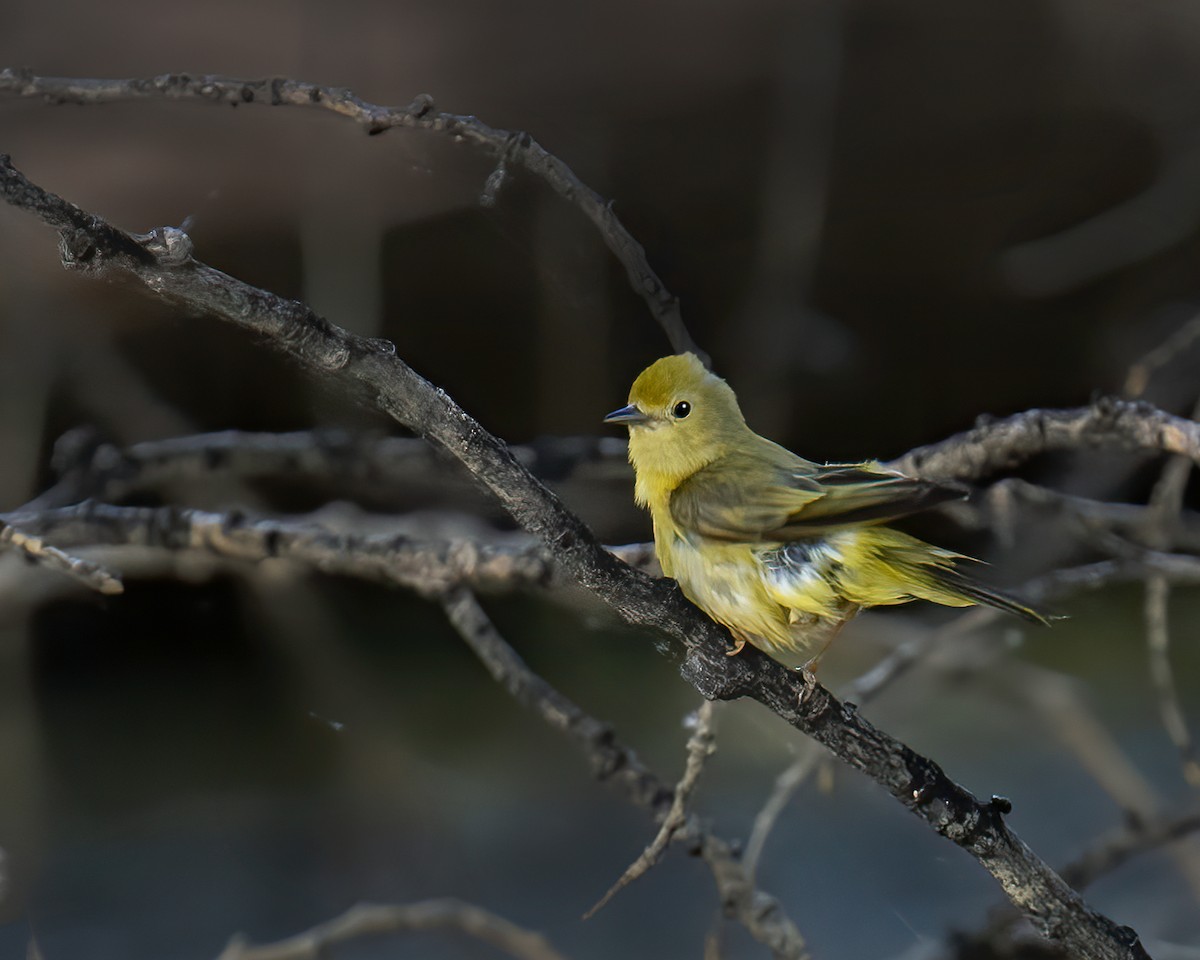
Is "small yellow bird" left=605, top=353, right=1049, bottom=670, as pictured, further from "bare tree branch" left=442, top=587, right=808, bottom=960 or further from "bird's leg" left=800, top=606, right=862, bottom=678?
"bare tree branch" left=442, top=587, right=808, bottom=960

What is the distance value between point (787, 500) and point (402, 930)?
68 cm

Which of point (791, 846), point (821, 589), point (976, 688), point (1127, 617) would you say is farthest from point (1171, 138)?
point (791, 846)

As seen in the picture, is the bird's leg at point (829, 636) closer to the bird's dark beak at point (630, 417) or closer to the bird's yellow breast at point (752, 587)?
the bird's yellow breast at point (752, 587)

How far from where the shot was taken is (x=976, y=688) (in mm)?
1511

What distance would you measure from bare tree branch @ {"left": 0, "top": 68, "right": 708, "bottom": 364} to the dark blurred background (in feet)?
0.05

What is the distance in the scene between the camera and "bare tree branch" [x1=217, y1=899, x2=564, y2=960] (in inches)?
50.0

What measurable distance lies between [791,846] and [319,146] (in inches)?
39.9

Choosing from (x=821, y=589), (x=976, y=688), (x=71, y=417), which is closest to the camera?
(x=821, y=589)

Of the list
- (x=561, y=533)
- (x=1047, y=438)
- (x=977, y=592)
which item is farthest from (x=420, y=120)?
(x=1047, y=438)

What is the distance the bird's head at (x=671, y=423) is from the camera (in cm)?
115

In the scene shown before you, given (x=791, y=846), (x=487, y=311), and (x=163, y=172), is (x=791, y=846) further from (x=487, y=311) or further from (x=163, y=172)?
(x=163, y=172)

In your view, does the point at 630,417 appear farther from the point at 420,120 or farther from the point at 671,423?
the point at 420,120

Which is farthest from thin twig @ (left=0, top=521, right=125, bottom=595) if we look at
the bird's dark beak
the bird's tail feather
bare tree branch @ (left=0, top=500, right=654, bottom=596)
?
the bird's tail feather

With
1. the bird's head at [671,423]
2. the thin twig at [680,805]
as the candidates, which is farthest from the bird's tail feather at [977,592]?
the thin twig at [680,805]
